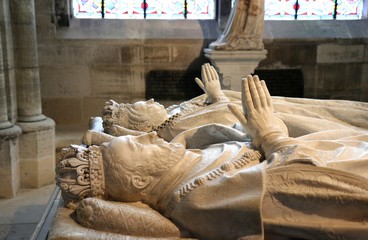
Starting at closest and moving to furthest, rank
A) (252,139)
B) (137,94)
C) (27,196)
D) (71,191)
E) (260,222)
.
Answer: (260,222) < (71,191) < (252,139) < (27,196) < (137,94)

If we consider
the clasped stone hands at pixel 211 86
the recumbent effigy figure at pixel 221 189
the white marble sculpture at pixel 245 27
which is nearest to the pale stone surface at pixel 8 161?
the clasped stone hands at pixel 211 86

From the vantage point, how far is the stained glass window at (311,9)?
20.7 ft

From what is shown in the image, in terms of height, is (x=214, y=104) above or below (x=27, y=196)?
above

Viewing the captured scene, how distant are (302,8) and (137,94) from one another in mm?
2819

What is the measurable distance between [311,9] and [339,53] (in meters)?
0.84

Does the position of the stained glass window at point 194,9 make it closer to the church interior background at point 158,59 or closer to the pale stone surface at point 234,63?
the church interior background at point 158,59

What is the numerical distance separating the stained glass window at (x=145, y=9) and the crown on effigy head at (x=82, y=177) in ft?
15.3

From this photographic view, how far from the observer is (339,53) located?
6.04 m

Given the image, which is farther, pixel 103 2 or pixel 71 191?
pixel 103 2

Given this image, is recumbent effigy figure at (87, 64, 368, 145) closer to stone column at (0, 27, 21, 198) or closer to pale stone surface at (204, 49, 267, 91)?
stone column at (0, 27, 21, 198)

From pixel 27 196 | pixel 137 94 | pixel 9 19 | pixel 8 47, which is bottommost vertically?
pixel 27 196

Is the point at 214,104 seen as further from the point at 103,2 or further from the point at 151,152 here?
the point at 103,2

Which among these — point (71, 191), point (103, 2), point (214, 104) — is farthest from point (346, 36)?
point (71, 191)

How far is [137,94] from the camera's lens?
5.83 metres
